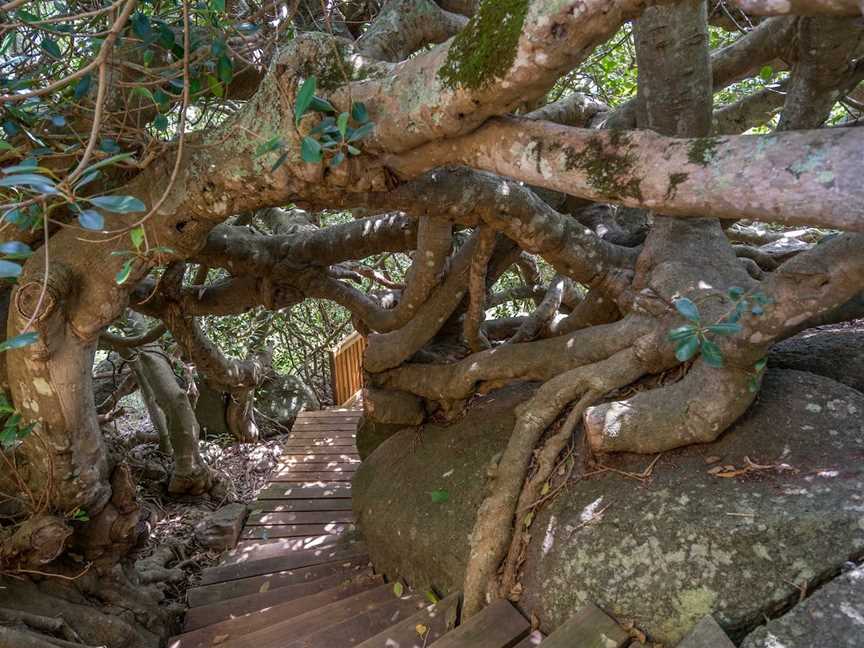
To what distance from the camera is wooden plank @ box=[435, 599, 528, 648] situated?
6.90 ft

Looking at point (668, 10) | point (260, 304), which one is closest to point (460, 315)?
point (260, 304)

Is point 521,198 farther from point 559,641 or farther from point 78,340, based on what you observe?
point 78,340

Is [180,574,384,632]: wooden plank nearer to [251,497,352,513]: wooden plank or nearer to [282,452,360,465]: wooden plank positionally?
[251,497,352,513]: wooden plank

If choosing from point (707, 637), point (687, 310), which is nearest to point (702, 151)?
point (687, 310)

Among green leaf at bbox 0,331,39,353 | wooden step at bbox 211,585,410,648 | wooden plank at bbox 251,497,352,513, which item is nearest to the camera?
green leaf at bbox 0,331,39,353

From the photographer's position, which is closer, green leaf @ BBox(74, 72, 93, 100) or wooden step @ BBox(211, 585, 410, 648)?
green leaf @ BBox(74, 72, 93, 100)

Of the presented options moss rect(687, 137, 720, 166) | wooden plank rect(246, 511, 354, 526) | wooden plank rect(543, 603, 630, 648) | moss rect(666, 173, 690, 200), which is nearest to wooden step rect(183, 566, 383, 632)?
wooden plank rect(246, 511, 354, 526)

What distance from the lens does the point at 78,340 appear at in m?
2.71

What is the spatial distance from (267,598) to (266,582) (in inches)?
9.5

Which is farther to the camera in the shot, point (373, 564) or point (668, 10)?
point (373, 564)

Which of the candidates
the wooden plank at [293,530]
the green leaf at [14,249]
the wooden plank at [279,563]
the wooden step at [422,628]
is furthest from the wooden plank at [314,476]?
the green leaf at [14,249]

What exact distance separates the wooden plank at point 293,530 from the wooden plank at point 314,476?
0.75 meters

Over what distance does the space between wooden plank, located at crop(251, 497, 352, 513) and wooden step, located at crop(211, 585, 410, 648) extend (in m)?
1.76

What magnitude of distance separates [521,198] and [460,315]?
5.21ft
